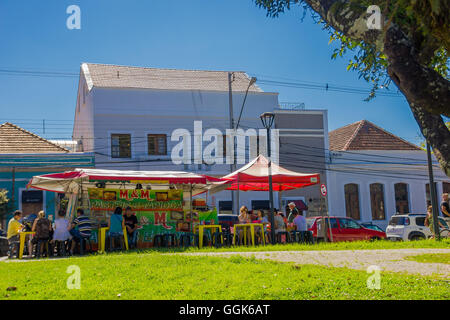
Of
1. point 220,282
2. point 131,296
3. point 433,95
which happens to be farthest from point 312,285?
point 433,95

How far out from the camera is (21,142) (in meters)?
30.8

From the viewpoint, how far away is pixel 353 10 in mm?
6754

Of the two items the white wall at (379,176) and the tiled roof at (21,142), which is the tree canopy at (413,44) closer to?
the tiled roof at (21,142)

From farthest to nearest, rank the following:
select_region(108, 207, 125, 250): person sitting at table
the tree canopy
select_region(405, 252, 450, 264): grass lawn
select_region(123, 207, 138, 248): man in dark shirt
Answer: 1. select_region(123, 207, 138, 248): man in dark shirt
2. select_region(108, 207, 125, 250): person sitting at table
3. select_region(405, 252, 450, 264): grass lawn
4. the tree canopy

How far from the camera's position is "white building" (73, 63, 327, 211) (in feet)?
105

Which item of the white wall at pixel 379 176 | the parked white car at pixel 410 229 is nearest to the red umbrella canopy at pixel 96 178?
the parked white car at pixel 410 229

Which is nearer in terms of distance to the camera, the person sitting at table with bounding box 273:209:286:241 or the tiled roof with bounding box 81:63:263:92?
the person sitting at table with bounding box 273:209:286:241

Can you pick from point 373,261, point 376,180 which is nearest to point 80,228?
point 373,261

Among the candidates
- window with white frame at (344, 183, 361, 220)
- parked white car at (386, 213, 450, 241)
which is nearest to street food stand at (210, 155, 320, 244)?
parked white car at (386, 213, 450, 241)

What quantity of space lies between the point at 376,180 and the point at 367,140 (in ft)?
10.6

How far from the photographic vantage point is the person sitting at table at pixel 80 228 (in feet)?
47.1

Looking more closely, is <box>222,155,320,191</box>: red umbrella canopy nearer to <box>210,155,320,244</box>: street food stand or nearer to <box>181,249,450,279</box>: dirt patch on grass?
<box>210,155,320,244</box>: street food stand

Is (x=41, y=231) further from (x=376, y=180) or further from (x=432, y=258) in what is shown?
(x=376, y=180)

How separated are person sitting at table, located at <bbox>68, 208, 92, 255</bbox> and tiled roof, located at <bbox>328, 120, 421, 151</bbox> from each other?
2505 cm
